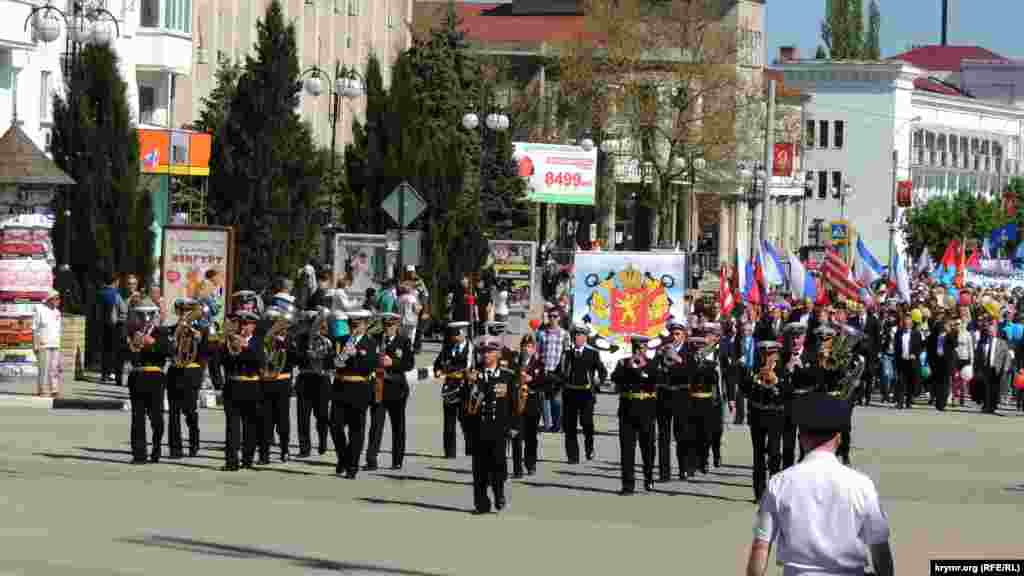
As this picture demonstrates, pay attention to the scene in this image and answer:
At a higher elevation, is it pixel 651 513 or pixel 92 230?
pixel 92 230

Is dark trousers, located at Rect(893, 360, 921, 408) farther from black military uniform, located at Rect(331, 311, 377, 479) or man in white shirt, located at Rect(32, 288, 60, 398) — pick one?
black military uniform, located at Rect(331, 311, 377, 479)

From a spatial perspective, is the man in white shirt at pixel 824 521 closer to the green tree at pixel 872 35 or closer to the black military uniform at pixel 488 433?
the black military uniform at pixel 488 433

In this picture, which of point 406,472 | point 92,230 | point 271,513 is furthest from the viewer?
point 92,230

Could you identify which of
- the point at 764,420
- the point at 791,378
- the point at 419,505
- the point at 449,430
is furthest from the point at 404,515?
the point at 449,430

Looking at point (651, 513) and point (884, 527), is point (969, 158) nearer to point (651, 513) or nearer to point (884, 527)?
point (651, 513)

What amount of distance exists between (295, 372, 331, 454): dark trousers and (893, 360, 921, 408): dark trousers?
17.3 metres

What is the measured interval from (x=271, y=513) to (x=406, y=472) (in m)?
4.85

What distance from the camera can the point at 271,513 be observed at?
2114 centimetres

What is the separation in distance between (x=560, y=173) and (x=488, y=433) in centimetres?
6043

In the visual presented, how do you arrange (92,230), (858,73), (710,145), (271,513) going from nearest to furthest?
(271,513) → (92,230) → (710,145) → (858,73)

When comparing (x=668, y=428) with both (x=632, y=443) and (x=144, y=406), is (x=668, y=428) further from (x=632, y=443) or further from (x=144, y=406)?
(x=144, y=406)

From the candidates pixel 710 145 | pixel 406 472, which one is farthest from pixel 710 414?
pixel 710 145

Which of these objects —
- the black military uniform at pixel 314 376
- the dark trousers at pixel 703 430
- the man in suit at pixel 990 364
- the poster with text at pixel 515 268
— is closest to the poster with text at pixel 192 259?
the black military uniform at pixel 314 376

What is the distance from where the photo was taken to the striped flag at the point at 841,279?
46.6 meters
